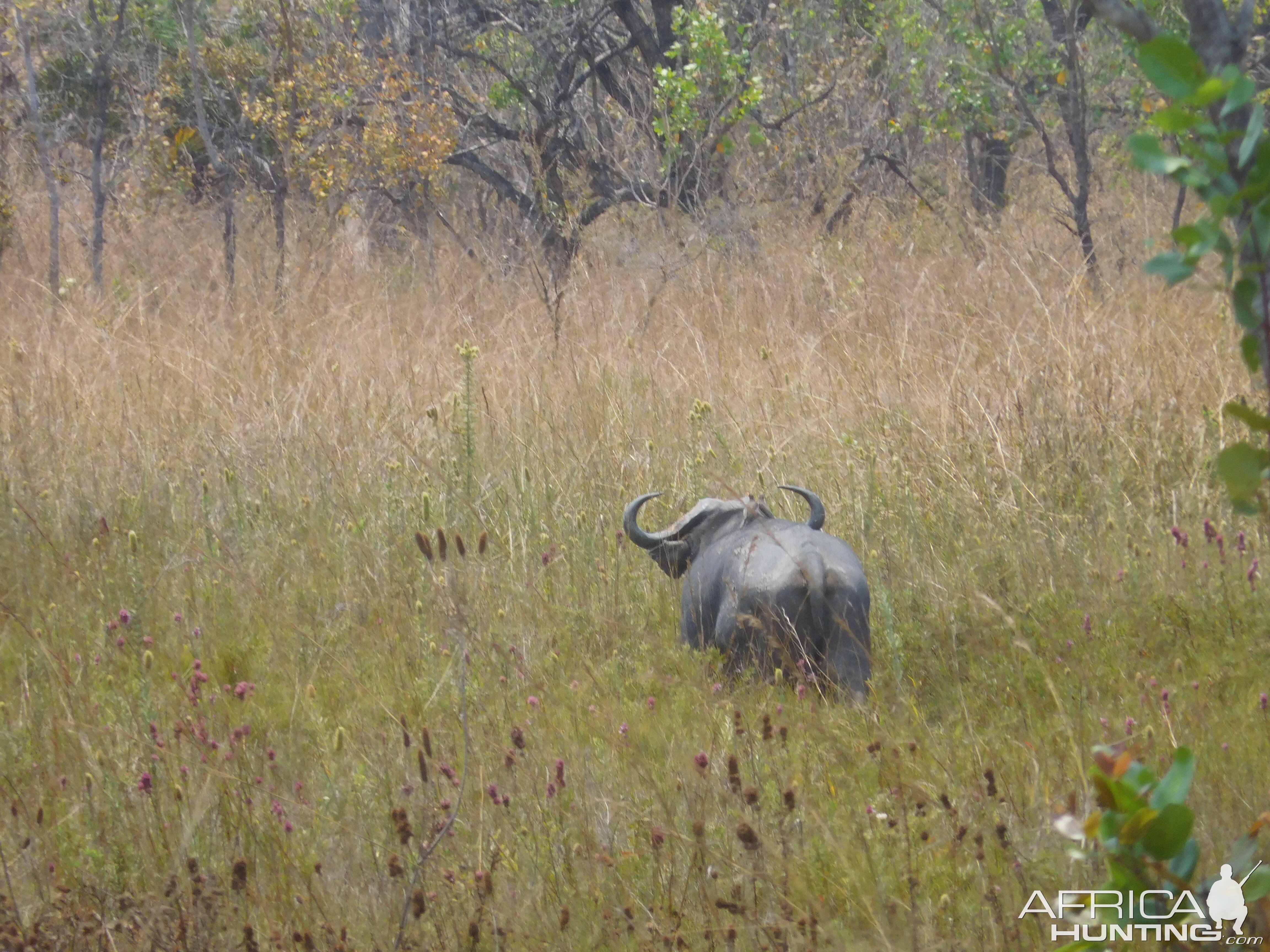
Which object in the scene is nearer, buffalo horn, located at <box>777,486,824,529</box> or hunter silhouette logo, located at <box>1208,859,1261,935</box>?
hunter silhouette logo, located at <box>1208,859,1261,935</box>

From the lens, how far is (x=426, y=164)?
10719mm

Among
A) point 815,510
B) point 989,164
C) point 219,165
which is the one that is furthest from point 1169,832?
point 989,164

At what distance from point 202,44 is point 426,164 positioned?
3680mm

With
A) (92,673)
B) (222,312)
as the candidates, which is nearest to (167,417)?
(222,312)

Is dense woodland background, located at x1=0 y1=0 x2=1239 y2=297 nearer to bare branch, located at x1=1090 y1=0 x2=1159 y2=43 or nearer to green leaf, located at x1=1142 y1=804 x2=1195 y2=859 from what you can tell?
bare branch, located at x1=1090 y1=0 x2=1159 y2=43

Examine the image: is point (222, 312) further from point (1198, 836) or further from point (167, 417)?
point (1198, 836)

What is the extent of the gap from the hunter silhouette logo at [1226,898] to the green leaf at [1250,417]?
0.47 metres

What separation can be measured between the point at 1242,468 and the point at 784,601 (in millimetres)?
2130

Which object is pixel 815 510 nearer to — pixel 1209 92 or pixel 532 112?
pixel 1209 92

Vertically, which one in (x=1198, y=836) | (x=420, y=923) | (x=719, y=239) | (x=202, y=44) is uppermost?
(x=202, y=44)

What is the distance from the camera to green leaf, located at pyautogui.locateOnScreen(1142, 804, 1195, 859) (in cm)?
121

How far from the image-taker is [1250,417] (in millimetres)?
1144

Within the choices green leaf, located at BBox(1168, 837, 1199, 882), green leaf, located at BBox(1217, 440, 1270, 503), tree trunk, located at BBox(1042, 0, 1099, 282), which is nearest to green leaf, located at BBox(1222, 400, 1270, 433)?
green leaf, located at BBox(1217, 440, 1270, 503)

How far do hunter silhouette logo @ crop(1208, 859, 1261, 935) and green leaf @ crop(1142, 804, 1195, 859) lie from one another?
0.05 meters
